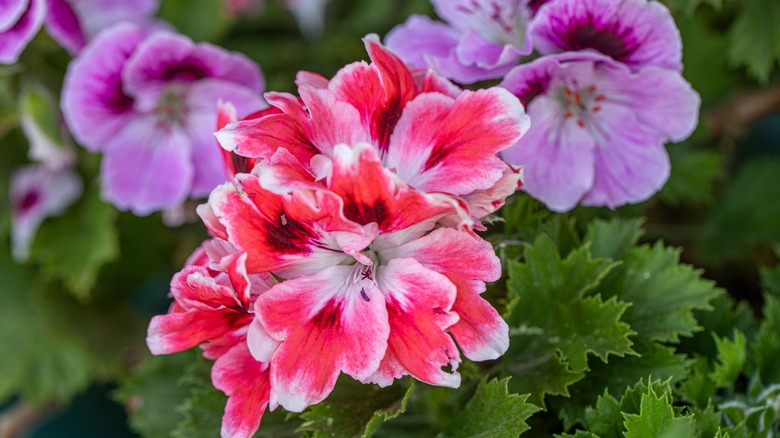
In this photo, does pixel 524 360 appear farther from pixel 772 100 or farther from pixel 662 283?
pixel 772 100

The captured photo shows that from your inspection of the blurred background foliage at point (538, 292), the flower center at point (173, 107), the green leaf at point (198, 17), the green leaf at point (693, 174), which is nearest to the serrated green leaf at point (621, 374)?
the blurred background foliage at point (538, 292)

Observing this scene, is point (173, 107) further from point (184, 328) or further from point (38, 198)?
point (184, 328)

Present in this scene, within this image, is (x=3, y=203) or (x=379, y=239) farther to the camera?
(x=3, y=203)

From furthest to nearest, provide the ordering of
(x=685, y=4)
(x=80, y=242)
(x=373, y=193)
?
1. (x=80, y=242)
2. (x=685, y=4)
3. (x=373, y=193)

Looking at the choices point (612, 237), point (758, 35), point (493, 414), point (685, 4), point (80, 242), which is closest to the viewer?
point (493, 414)

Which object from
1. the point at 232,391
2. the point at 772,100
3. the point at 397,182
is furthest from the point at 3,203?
the point at 772,100

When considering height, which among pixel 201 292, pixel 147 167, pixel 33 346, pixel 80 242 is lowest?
pixel 33 346

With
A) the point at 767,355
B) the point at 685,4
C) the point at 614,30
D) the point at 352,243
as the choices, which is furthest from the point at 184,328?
the point at 685,4

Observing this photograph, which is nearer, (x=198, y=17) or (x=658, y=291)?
(x=658, y=291)
